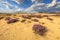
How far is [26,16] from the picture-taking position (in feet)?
46.0

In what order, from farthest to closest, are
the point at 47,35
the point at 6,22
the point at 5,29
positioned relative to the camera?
the point at 6,22, the point at 5,29, the point at 47,35

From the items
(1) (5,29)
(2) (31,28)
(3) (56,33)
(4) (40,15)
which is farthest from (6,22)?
(3) (56,33)

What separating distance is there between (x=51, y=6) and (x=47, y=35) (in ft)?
8.65

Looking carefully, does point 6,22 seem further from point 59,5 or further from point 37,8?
point 59,5

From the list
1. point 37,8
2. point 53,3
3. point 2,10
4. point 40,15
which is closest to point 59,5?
point 53,3

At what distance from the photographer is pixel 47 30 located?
11.6 metres

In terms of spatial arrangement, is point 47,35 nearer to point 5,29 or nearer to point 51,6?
point 51,6

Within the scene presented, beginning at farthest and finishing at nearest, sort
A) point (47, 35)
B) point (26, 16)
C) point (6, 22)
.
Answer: point (26, 16), point (6, 22), point (47, 35)

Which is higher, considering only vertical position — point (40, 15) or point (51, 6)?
point (51, 6)

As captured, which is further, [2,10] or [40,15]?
[40,15]

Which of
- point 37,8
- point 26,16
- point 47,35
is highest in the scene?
point 37,8

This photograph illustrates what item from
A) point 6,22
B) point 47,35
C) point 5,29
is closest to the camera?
point 47,35

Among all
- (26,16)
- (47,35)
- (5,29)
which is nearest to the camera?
(47,35)

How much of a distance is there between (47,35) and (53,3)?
2.94 metres
